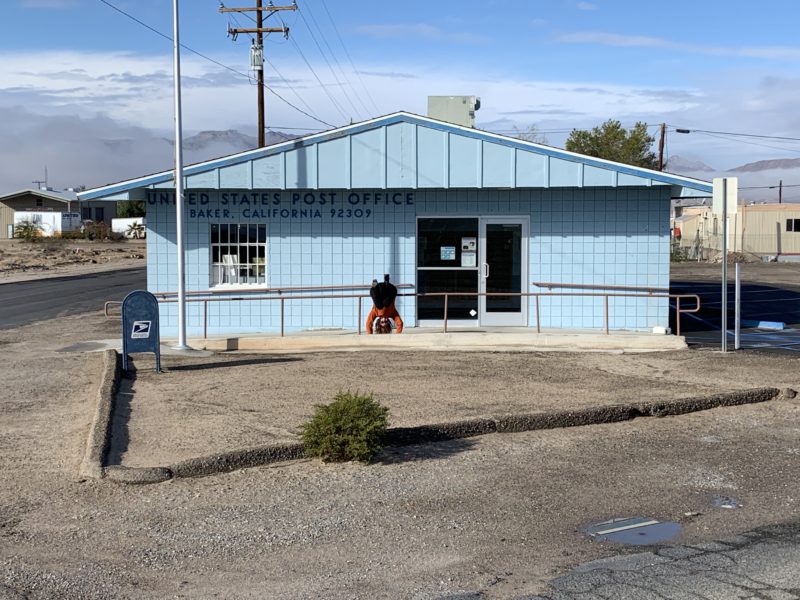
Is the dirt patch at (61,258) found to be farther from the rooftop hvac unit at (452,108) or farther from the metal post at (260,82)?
the rooftop hvac unit at (452,108)

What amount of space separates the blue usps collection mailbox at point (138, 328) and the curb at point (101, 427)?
402 millimetres

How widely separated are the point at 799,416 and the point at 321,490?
251 inches

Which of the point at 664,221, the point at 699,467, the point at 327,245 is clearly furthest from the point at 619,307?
the point at 699,467

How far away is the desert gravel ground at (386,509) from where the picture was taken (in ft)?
21.5

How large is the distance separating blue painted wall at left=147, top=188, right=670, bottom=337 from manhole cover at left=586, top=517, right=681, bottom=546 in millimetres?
12028

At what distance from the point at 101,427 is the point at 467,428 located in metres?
3.78

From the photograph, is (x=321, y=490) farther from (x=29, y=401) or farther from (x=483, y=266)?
(x=483, y=266)

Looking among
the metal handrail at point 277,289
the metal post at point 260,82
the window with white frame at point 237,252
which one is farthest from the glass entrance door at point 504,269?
the metal post at point 260,82

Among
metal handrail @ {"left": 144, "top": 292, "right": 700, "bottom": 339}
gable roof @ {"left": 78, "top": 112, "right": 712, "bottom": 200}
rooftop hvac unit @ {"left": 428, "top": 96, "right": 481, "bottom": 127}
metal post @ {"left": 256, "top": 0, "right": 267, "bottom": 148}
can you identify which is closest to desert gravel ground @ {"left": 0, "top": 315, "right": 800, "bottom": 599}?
metal handrail @ {"left": 144, "top": 292, "right": 700, "bottom": 339}

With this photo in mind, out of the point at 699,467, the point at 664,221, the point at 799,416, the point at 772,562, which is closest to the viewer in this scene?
the point at 772,562

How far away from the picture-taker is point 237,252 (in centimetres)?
2002

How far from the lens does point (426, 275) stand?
20031 millimetres

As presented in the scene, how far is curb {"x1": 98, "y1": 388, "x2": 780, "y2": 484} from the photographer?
29.2 feet

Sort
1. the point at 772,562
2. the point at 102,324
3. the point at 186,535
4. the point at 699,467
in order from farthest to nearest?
the point at 102,324 → the point at 699,467 → the point at 186,535 → the point at 772,562
